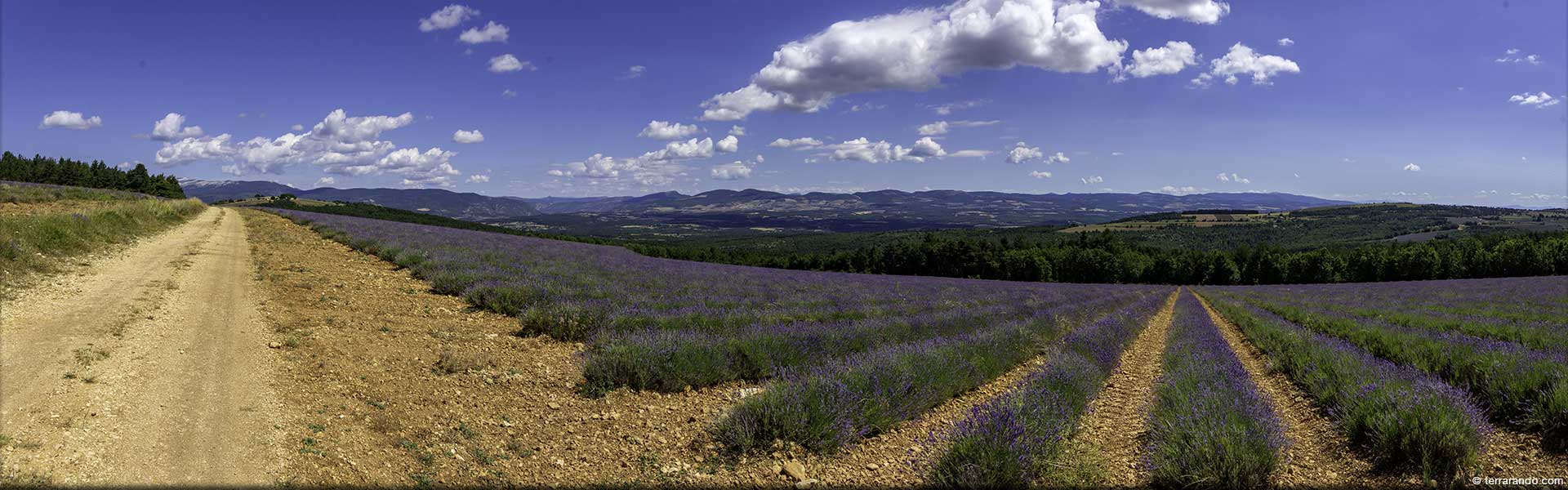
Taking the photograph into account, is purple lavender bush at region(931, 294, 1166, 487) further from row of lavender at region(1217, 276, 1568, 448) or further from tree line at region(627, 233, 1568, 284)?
tree line at region(627, 233, 1568, 284)

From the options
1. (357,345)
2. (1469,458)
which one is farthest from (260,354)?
(1469,458)

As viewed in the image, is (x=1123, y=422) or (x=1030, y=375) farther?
(x=1030, y=375)

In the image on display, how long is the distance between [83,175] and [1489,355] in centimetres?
11560

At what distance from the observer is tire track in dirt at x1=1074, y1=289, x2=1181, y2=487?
171 inches

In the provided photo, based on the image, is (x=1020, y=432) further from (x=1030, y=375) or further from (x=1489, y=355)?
(x=1489, y=355)

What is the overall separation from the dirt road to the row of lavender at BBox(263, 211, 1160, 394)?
108 inches

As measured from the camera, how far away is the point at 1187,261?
6462 cm

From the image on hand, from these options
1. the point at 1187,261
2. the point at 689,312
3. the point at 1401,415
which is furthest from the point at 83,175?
the point at 1187,261

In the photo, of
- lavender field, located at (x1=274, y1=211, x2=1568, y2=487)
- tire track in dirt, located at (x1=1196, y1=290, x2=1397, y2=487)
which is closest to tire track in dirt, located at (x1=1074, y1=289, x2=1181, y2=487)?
lavender field, located at (x1=274, y1=211, x2=1568, y2=487)

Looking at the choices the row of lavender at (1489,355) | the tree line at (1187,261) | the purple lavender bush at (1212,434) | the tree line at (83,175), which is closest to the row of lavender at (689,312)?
the purple lavender bush at (1212,434)

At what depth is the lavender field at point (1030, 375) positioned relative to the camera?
404cm

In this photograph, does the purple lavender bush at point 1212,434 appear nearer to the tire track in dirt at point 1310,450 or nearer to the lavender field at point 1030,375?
the lavender field at point 1030,375

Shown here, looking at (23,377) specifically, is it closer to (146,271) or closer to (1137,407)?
(146,271)

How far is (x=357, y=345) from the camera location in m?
6.85
